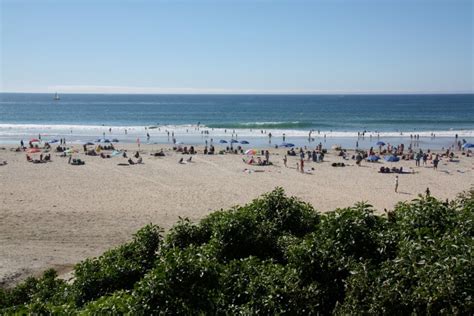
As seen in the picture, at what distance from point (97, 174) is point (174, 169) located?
5.09m

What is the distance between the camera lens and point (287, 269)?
23.2 feet

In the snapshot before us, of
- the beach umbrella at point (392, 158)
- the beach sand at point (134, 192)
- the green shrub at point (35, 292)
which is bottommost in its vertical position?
the beach sand at point (134, 192)

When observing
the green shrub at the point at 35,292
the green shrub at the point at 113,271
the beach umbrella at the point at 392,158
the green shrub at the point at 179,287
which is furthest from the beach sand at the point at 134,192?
the green shrub at the point at 179,287

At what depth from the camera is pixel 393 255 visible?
738 cm

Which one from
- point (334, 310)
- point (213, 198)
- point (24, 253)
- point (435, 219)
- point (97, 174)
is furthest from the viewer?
point (97, 174)

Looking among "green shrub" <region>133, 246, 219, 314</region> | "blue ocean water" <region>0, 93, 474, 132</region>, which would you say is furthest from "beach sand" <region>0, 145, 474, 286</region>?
"blue ocean water" <region>0, 93, 474, 132</region>

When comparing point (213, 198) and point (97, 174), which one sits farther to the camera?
point (97, 174)

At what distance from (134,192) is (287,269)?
64.9 feet

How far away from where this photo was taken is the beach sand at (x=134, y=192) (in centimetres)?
1703

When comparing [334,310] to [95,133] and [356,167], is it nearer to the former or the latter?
[356,167]

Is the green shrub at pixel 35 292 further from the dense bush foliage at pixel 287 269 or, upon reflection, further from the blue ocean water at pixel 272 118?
the blue ocean water at pixel 272 118

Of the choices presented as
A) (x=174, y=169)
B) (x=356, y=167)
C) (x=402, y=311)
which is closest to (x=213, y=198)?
(x=174, y=169)

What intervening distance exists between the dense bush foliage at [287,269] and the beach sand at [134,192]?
7.39m

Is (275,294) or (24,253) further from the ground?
(275,294)
